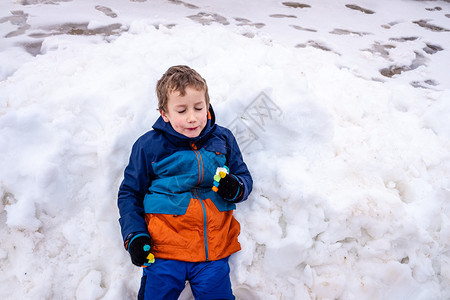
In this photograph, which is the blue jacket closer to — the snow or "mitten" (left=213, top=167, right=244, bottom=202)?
"mitten" (left=213, top=167, right=244, bottom=202)

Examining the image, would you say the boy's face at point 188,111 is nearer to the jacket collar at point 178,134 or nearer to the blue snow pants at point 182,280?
the jacket collar at point 178,134

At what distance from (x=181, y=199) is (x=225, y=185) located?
0.81ft

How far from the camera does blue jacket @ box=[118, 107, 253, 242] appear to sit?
5.90ft

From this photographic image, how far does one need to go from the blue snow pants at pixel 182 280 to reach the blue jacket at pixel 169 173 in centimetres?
26

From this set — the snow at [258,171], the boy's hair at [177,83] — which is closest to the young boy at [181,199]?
the boy's hair at [177,83]

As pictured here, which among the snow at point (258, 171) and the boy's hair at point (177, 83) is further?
the snow at point (258, 171)

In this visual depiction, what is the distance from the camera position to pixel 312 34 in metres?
4.59

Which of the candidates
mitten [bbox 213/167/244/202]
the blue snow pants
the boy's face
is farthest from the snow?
the boy's face

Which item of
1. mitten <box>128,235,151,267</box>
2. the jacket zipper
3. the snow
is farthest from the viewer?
the snow

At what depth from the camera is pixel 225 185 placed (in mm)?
1771

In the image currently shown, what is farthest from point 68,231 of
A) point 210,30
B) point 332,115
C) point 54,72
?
point 210,30

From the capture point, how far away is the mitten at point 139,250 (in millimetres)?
1641

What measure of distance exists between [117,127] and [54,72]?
858 millimetres

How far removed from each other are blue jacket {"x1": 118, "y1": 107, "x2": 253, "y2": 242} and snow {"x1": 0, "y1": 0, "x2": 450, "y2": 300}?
0.23m
